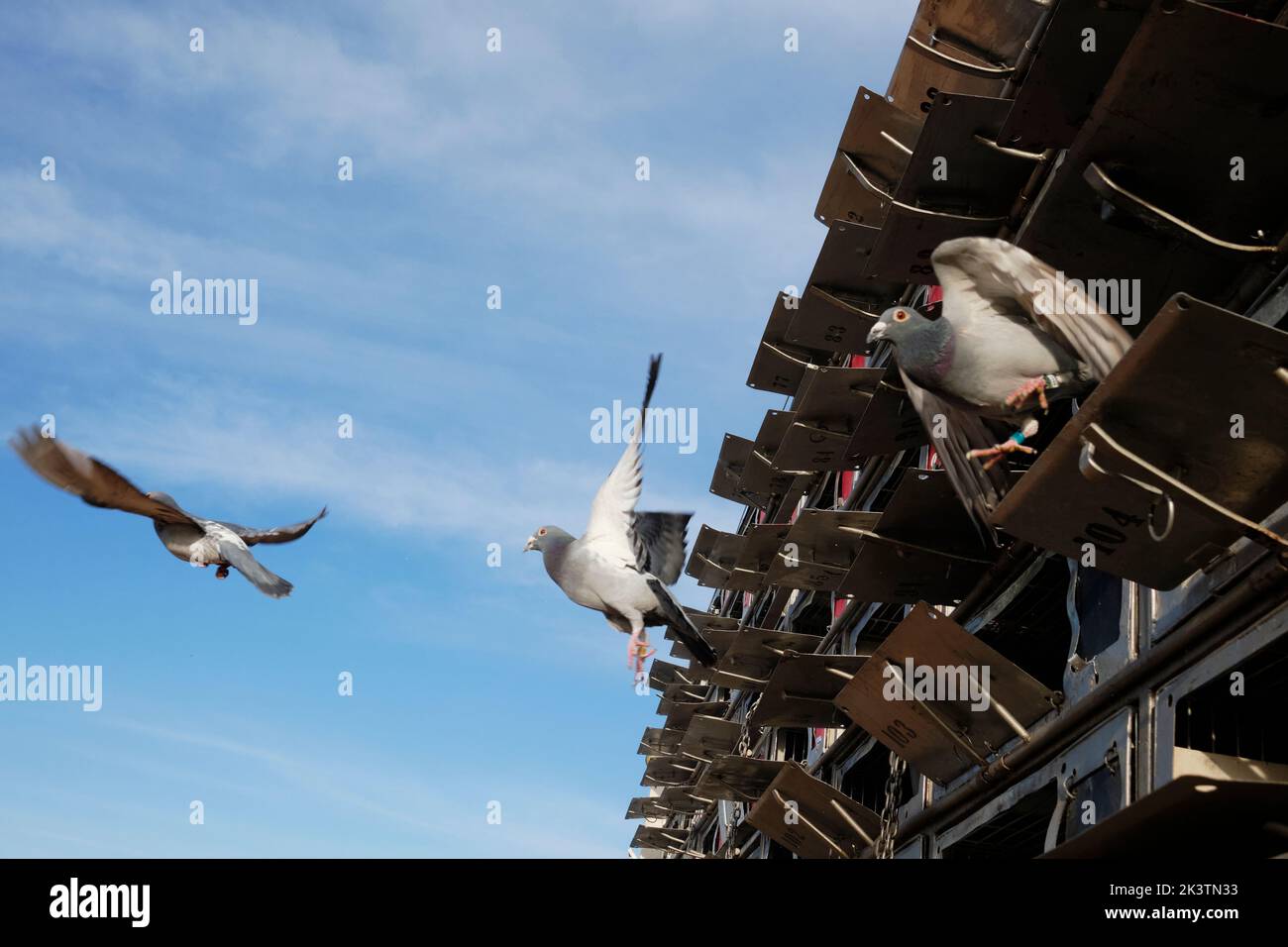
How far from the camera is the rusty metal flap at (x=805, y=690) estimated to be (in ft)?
57.6

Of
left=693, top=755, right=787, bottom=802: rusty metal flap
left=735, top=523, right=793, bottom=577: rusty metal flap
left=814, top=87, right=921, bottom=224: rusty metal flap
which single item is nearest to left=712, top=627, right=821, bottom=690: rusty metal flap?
left=735, top=523, right=793, bottom=577: rusty metal flap

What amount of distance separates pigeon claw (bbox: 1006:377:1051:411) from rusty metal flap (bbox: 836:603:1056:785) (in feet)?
9.02

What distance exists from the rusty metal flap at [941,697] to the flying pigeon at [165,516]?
588cm

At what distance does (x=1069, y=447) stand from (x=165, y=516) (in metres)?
A: 8.76

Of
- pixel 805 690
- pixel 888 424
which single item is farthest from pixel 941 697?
pixel 805 690

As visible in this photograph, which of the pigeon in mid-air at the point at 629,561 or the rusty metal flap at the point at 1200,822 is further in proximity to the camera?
the pigeon in mid-air at the point at 629,561

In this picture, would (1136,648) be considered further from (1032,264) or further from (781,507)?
(781,507)

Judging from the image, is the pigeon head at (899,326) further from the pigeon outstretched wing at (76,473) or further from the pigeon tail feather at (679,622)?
the pigeon outstretched wing at (76,473)

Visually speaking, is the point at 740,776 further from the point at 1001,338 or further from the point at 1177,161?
the point at 1177,161

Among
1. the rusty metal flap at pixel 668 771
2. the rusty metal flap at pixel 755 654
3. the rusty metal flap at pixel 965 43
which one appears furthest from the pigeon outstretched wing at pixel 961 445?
the rusty metal flap at pixel 668 771

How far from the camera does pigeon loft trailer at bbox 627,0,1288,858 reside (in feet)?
26.8
